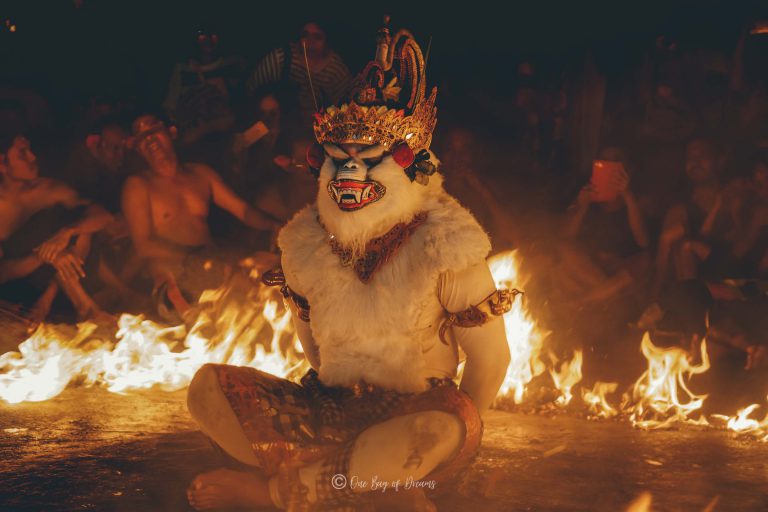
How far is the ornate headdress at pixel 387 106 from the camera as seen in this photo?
3.43 m

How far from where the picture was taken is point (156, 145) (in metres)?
7.49

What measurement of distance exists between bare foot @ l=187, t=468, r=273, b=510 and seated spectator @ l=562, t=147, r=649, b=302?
4.48 meters

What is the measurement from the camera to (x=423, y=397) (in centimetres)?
323

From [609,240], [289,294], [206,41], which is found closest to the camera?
[289,294]

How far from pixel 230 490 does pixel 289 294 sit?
35.9 inches

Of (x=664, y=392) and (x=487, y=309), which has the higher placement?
(x=487, y=309)

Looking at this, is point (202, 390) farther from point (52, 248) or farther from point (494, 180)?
point (494, 180)

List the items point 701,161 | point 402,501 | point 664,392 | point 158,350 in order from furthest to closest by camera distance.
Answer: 1. point 701,161
2. point 158,350
3. point 664,392
4. point 402,501

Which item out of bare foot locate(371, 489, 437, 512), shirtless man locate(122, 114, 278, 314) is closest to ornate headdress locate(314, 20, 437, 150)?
bare foot locate(371, 489, 437, 512)

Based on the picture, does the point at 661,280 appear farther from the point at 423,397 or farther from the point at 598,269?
the point at 423,397

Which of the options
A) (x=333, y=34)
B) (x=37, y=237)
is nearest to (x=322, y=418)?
(x=37, y=237)

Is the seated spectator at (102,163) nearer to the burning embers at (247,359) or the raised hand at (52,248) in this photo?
the raised hand at (52,248)

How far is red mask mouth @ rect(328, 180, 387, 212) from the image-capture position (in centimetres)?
337

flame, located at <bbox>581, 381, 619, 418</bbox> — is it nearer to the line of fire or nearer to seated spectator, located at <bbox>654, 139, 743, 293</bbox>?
the line of fire
